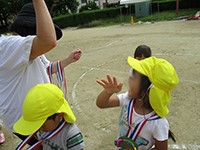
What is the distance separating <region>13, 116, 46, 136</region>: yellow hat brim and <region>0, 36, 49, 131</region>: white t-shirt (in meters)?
0.19


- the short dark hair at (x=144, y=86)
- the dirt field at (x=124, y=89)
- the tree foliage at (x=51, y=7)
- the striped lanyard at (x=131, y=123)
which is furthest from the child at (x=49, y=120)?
the tree foliage at (x=51, y=7)

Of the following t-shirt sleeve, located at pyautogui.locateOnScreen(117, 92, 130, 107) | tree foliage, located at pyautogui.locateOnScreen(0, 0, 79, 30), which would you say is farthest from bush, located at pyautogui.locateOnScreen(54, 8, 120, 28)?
t-shirt sleeve, located at pyautogui.locateOnScreen(117, 92, 130, 107)

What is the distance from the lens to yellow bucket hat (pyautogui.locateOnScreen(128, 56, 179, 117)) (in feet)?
5.69

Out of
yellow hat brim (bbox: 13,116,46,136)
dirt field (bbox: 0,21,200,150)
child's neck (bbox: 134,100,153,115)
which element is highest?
yellow hat brim (bbox: 13,116,46,136)

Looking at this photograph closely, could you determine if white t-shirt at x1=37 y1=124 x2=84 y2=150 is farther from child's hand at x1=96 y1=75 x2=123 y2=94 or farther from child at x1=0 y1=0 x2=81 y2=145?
child's hand at x1=96 y1=75 x2=123 y2=94

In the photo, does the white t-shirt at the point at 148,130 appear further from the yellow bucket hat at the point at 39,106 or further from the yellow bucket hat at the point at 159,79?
the yellow bucket hat at the point at 39,106

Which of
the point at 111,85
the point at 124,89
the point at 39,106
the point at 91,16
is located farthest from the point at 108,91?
the point at 91,16

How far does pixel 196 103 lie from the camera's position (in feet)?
15.0

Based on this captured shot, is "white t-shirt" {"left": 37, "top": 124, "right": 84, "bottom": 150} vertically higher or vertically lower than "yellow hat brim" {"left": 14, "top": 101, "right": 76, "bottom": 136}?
lower

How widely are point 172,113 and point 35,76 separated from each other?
295cm

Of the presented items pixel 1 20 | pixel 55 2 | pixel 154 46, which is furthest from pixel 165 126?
pixel 1 20

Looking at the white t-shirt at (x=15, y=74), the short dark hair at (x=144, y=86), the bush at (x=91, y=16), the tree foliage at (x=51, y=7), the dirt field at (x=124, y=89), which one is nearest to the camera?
the white t-shirt at (x=15, y=74)

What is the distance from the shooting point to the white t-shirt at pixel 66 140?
1782 millimetres

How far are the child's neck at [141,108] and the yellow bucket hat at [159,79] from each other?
0.31ft
